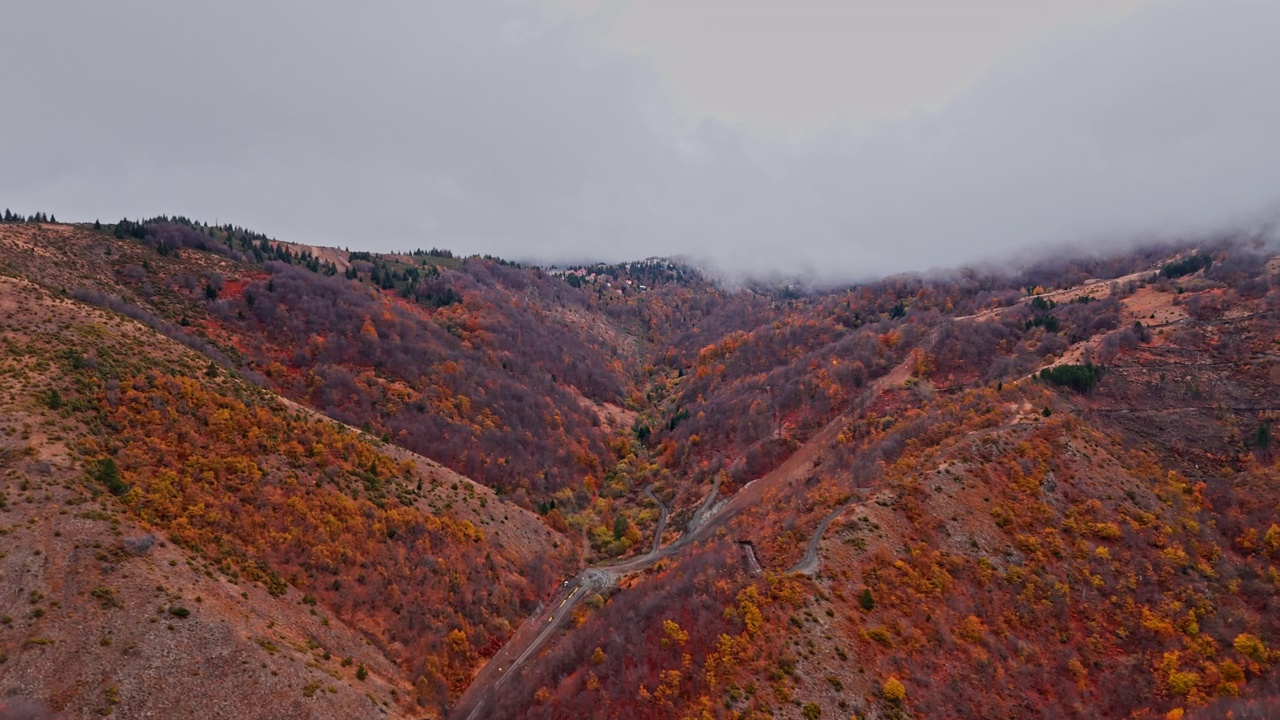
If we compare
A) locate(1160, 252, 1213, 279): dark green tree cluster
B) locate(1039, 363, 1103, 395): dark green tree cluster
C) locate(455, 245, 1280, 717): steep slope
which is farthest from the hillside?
locate(1160, 252, 1213, 279): dark green tree cluster

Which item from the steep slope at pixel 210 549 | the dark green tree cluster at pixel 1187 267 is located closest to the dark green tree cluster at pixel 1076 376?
the dark green tree cluster at pixel 1187 267

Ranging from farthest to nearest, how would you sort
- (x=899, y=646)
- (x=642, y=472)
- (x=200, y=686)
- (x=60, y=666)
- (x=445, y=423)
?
(x=642, y=472) → (x=445, y=423) → (x=899, y=646) → (x=200, y=686) → (x=60, y=666)

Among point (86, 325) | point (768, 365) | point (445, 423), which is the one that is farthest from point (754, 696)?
point (768, 365)

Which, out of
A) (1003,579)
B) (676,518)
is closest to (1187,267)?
(1003,579)

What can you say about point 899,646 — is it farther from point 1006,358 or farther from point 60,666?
point 1006,358

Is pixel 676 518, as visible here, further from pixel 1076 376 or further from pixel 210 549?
pixel 210 549

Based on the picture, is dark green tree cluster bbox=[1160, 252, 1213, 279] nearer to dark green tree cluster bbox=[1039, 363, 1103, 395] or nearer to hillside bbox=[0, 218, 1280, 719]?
hillside bbox=[0, 218, 1280, 719]

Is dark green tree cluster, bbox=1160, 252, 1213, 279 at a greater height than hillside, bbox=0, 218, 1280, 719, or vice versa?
dark green tree cluster, bbox=1160, 252, 1213, 279

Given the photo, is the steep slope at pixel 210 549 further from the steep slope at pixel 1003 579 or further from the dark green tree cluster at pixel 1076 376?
the dark green tree cluster at pixel 1076 376
